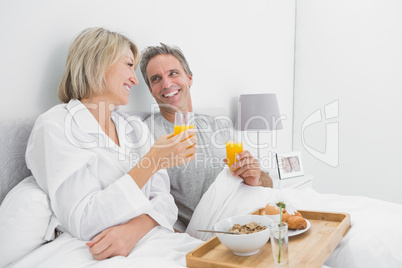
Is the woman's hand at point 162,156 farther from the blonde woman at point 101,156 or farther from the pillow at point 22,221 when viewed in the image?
the pillow at point 22,221

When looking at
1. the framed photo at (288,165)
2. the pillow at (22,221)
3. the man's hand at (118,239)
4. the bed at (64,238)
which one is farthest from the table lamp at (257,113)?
the pillow at (22,221)

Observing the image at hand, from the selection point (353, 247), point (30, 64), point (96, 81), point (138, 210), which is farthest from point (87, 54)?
point (353, 247)

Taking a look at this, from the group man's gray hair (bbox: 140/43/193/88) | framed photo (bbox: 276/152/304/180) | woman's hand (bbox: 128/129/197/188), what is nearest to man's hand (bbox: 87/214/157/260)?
woman's hand (bbox: 128/129/197/188)

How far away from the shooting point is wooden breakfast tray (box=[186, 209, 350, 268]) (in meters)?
1.05

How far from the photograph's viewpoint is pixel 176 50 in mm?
2029

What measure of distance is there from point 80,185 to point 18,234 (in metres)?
0.24

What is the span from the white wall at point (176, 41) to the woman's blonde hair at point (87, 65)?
96 mm

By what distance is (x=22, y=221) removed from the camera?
1.13 meters

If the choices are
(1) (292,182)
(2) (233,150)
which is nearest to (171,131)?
(2) (233,150)

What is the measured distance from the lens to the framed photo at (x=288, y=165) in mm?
2916

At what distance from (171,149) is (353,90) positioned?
2879 mm

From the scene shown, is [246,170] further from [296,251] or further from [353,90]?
[353,90]

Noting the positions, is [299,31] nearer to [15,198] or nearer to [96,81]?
[96,81]

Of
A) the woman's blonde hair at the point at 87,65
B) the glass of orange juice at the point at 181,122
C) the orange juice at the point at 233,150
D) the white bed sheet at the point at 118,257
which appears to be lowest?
the white bed sheet at the point at 118,257
